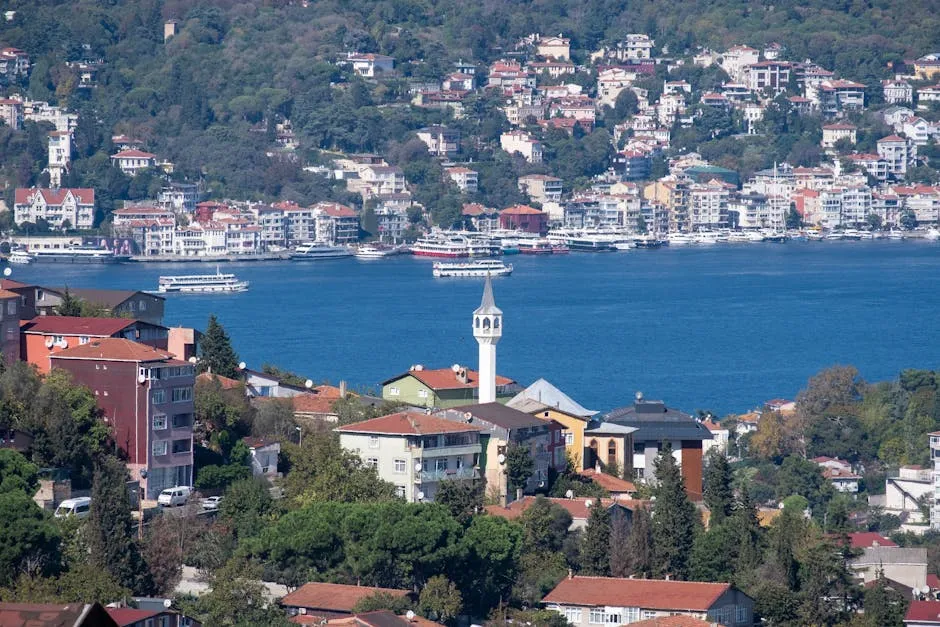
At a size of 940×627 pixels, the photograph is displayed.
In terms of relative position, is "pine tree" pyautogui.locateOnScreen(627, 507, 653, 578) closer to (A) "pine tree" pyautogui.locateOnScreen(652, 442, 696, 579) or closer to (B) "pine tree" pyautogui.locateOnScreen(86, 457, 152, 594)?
(A) "pine tree" pyautogui.locateOnScreen(652, 442, 696, 579)

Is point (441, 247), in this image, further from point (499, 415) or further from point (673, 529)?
point (673, 529)

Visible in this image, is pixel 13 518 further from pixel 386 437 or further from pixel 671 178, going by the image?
pixel 671 178

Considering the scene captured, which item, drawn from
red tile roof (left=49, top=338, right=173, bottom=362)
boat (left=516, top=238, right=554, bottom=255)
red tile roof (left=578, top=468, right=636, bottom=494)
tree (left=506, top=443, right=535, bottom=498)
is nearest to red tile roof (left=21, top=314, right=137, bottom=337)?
red tile roof (left=49, top=338, right=173, bottom=362)

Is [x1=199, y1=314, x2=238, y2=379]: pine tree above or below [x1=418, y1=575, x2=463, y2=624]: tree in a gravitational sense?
above

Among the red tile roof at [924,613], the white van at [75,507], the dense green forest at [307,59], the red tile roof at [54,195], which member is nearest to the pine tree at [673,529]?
the red tile roof at [924,613]

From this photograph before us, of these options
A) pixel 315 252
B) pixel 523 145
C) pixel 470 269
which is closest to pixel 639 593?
pixel 470 269

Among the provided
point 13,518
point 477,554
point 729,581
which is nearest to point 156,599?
point 13,518
